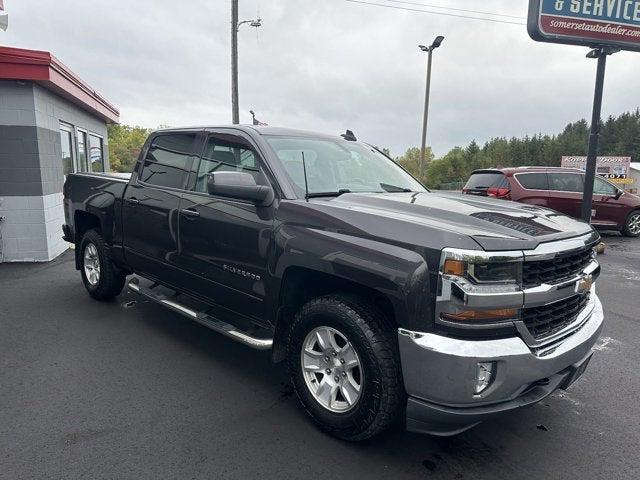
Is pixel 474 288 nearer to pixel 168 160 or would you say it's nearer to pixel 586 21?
pixel 168 160

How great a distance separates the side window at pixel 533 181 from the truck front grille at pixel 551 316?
9.23 metres

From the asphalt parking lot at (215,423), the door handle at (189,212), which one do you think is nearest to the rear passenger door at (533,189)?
the asphalt parking lot at (215,423)

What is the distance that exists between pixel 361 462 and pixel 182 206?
244 centimetres

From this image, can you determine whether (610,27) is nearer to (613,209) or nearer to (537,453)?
(613,209)

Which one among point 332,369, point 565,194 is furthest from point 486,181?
point 332,369

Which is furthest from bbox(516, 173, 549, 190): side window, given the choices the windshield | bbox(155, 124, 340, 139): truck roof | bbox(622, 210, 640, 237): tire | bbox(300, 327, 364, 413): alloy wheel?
bbox(300, 327, 364, 413): alloy wheel

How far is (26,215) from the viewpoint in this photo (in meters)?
7.71

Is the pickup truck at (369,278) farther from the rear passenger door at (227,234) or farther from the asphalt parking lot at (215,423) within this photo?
the asphalt parking lot at (215,423)

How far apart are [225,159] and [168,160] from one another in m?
0.91

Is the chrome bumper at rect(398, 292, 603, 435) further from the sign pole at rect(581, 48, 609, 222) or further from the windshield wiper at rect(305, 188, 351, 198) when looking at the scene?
the sign pole at rect(581, 48, 609, 222)

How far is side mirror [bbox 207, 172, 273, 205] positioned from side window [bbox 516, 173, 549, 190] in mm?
9834

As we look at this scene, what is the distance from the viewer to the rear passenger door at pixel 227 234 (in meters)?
3.29

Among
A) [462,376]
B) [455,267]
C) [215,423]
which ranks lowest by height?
[215,423]

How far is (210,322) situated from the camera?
12.1 feet
